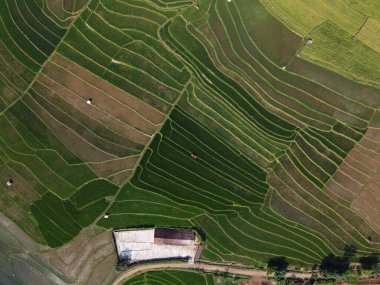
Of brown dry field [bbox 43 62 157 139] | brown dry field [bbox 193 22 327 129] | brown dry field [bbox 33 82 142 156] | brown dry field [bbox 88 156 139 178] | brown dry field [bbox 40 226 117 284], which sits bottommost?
brown dry field [bbox 40 226 117 284]

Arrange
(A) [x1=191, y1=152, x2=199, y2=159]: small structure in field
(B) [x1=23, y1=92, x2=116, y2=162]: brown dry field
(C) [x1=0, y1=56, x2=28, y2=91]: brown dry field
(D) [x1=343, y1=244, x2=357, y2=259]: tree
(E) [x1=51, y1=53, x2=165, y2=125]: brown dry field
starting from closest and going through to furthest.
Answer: (A) [x1=191, y1=152, x2=199, y2=159]: small structure in field
(E) [x1=51, y1=53, x2=165, y2=125]: brown dry field
(D) [x1=343, y1=244, x2=357, y2=259]: tree
(B) [x1=23, y1=92, x2=116, y2=162]: brown dry field
(C) [x1=0, y1=56, x2=28, y2=91]: brown dry field

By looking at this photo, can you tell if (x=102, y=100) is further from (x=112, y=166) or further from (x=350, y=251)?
(x=350, y=251)

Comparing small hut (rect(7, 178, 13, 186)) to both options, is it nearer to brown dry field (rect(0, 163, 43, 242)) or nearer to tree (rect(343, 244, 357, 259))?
brown dry field (rect(0, 163, 43, 242))

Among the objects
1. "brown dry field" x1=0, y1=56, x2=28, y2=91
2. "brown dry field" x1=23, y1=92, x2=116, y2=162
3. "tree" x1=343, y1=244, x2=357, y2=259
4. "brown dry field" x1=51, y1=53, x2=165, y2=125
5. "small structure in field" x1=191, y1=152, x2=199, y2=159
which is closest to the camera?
"small structure in field" x1=191, y1=152, x2=199, y2=159

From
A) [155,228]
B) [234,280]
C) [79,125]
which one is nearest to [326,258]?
[234,280]

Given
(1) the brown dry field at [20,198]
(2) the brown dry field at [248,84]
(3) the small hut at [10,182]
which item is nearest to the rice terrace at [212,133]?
(2) the brown dry field at [248,84]

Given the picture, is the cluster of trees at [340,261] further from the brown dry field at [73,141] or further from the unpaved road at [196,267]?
the brown dry field at [73,141]

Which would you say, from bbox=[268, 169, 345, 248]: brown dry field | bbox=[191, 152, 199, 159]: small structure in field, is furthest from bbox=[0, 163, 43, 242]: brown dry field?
bbox=[268, 169, 345, 248]: brown dry field
